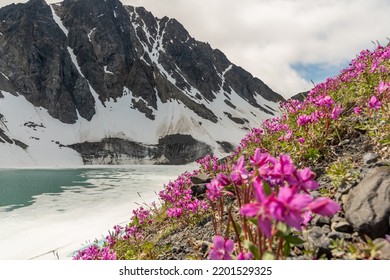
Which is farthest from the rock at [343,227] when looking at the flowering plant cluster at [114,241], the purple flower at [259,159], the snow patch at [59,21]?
the snow patch at [59,21]

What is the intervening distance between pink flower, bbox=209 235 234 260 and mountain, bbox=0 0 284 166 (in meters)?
88.1

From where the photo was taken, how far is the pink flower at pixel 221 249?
2.13 metres

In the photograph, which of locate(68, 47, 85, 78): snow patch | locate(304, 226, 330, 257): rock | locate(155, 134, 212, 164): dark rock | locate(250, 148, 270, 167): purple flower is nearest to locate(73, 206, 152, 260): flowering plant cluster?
locate(304, 226, 330, 257): rock

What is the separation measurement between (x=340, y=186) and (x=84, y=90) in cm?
11804

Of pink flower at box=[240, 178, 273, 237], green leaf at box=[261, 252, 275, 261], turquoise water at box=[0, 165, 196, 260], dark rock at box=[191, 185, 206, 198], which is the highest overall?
pink flower at box=[240, 178, 273, 237]

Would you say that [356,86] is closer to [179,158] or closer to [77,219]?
[77,219]

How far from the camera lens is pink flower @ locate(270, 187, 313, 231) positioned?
157cm

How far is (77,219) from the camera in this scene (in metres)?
14.1

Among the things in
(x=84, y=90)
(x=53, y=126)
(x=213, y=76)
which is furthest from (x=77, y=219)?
(x=213, y=76)

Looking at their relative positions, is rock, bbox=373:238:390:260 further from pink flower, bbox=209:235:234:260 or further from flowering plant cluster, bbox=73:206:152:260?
flowering plant cluster, bbox=73:206:152:260

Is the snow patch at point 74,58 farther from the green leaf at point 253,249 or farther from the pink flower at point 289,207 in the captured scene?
the pink flower at point 289,207

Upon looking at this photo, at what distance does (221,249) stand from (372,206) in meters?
1.71

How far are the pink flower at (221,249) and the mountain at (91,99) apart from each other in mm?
88120

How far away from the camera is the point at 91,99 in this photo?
376ft
